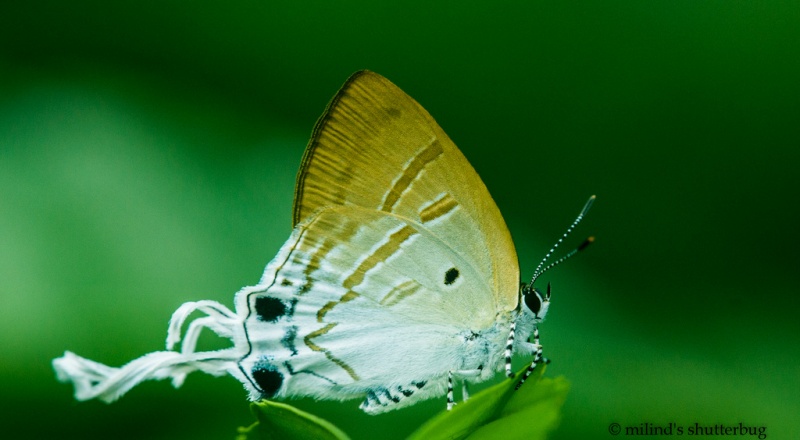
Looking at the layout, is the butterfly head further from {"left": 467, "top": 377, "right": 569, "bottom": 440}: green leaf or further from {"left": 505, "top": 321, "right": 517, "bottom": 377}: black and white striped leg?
{"left": 467, "top": 377, "right": 569, "bottom": 440}: green leaf

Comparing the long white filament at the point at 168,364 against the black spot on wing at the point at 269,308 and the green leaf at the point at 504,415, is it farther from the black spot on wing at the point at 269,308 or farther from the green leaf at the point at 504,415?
the green leaf at the point at 504,415

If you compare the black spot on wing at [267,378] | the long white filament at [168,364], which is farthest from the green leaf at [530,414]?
the black spot on wing at [267,378]

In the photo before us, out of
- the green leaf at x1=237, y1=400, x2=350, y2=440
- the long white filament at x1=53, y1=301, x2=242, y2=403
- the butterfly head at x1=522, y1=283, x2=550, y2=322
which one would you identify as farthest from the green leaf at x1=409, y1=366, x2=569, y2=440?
the butterfly head at x1=522, y1=283, x2=550, y2=322

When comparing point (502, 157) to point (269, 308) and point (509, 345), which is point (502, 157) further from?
point (269, 308)

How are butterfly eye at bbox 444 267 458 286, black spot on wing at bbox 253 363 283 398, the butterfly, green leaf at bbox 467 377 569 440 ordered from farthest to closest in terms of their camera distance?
1. butterfly eye at bbox 444 267 458 286
2. the butterfly
3. black spot on wing at bbox 253 363 283 398
4. green leaf at bbox 467 377 569 440

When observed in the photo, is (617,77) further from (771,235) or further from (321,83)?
(321,83)

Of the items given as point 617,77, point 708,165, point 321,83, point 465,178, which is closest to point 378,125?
point 465,178
